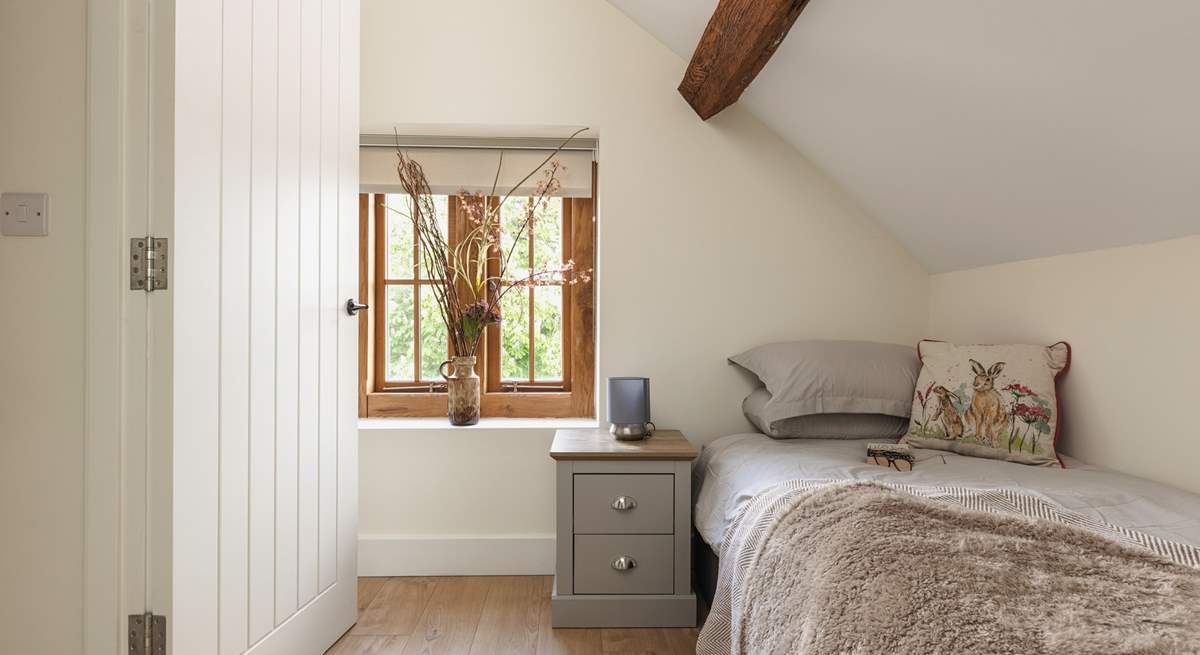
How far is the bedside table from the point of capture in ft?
6.30

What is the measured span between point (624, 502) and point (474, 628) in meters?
0.61

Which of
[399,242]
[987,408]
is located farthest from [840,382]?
[399,242]

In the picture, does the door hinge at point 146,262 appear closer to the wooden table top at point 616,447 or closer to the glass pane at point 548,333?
the wooden table top at point 616,447

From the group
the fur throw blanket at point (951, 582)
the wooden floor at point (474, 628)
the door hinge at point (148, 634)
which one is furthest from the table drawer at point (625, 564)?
the door hinge at point (148, 634)

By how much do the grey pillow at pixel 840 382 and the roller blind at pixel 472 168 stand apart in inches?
43.6

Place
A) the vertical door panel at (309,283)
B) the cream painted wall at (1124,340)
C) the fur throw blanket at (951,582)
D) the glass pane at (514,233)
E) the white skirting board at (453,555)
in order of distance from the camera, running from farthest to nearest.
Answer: the glass pane at (514,233) → the white skirting board at (453,555) → the vertical door panel at (309,283) → the cream painted wall at (1124,340) → the fur throw blanket at (951,582)

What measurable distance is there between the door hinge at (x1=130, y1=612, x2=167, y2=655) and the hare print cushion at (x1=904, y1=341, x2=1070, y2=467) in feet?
6.45

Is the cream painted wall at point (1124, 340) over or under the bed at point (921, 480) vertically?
over

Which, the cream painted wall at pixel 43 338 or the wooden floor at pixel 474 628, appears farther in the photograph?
the wooden floor at pixel 474 628

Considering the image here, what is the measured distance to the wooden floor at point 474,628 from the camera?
1785 millimetres

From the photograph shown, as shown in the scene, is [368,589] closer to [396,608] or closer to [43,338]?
[396,608]

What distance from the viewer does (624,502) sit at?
1932mm

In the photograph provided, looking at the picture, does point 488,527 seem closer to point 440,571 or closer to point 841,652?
point 440,571

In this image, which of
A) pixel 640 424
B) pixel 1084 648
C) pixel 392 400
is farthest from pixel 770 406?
pixel 392 400
